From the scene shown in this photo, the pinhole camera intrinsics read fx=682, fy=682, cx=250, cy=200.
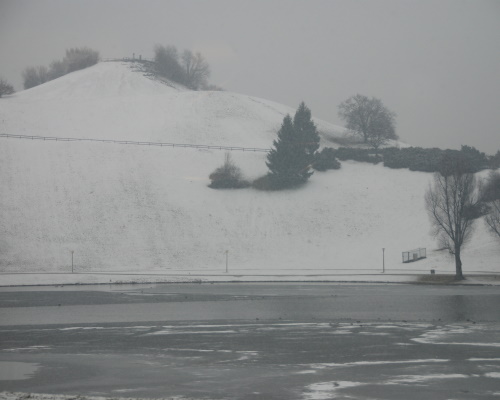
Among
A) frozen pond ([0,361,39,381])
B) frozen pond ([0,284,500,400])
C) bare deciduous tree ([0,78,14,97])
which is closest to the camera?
frozen pond ([0,284,500,400])

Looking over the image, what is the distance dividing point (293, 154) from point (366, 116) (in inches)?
1171

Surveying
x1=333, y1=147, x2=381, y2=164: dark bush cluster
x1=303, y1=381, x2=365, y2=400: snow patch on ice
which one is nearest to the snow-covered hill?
x1=333, y1=147, x2=381, y2=164: dark bush cluster

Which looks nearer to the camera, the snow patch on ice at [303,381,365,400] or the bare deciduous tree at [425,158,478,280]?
the snow patch on ice at [303,381,365,400]

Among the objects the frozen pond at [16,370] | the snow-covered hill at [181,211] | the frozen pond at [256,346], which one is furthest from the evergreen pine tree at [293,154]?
the frozen pond at [16,370]

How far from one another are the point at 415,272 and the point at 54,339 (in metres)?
37.3

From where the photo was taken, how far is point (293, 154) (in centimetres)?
8262

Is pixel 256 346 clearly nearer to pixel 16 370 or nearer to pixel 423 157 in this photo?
pixel 16 370

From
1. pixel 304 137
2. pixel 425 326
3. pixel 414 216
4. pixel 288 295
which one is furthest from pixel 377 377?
pixel 304 137

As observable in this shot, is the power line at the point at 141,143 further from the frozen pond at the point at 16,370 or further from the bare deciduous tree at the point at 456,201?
the frozen pond at the point at 16,370

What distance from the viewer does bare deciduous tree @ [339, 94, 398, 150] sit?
10556 centimetres

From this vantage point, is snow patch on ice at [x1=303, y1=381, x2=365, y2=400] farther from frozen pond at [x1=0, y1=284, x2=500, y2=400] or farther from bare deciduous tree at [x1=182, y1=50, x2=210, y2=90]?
bare deciduous tree at [x1=182, y1=50, x2=210, y2=90]

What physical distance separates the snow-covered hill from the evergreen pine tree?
190cm

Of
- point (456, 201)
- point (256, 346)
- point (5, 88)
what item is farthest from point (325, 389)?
point (5, 88)

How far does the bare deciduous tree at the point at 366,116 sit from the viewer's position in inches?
4156
